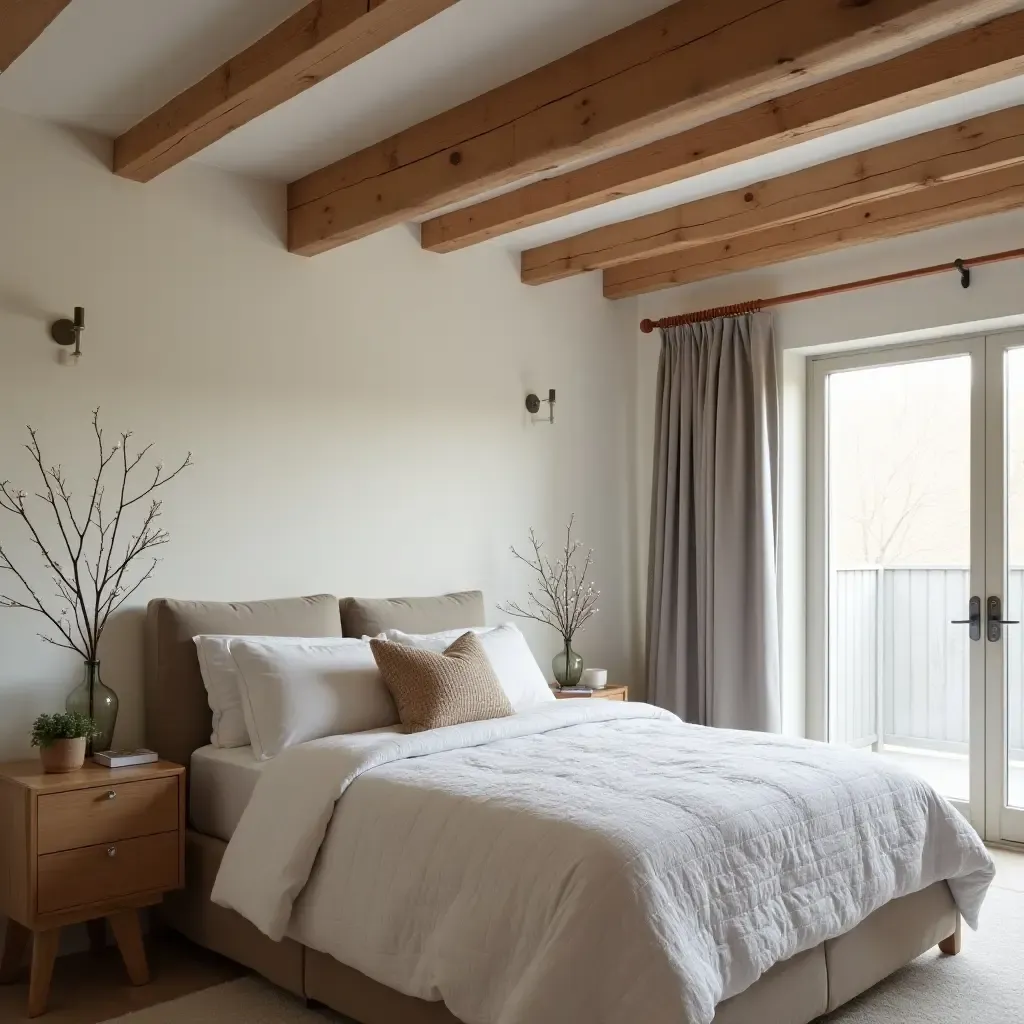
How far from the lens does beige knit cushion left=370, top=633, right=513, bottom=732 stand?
3.29 meters

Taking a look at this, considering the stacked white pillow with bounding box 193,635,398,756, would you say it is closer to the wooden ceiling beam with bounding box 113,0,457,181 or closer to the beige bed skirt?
the beige bed skirt

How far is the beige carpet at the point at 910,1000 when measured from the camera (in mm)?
2850

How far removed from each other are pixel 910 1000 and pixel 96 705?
8.31ft

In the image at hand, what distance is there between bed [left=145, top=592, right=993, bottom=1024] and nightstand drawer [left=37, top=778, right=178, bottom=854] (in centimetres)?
19

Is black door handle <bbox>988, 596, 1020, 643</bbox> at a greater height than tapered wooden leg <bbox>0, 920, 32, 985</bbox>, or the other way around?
black door handle <bbox>988, 596, 1020, 643</bbox>

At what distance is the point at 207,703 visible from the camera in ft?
11.6

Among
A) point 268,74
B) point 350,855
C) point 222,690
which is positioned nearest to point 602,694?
point 222,690

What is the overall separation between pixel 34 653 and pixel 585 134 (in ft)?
7.60

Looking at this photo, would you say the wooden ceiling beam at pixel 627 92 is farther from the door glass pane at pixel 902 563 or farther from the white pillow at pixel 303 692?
the door glass pane at pixel 902 563

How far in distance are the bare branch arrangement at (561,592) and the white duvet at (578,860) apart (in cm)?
158

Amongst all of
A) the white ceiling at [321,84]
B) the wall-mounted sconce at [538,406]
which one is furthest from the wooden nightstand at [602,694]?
the white ceiling at [321,84]

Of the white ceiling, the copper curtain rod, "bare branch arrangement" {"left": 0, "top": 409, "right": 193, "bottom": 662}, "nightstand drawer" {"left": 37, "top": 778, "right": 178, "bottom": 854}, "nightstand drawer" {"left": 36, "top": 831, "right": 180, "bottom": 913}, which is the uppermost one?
the white ceiling

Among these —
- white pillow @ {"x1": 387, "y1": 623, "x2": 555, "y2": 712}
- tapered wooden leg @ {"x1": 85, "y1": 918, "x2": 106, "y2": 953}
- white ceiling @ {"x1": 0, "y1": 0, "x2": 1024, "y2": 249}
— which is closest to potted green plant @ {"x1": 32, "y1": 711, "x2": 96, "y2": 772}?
tapered wooden leg @ {"x1": 85, "y1": 918, "x2": 106, "y2": 953}

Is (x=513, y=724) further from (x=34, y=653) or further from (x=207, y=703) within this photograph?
(x=34, y=653)
